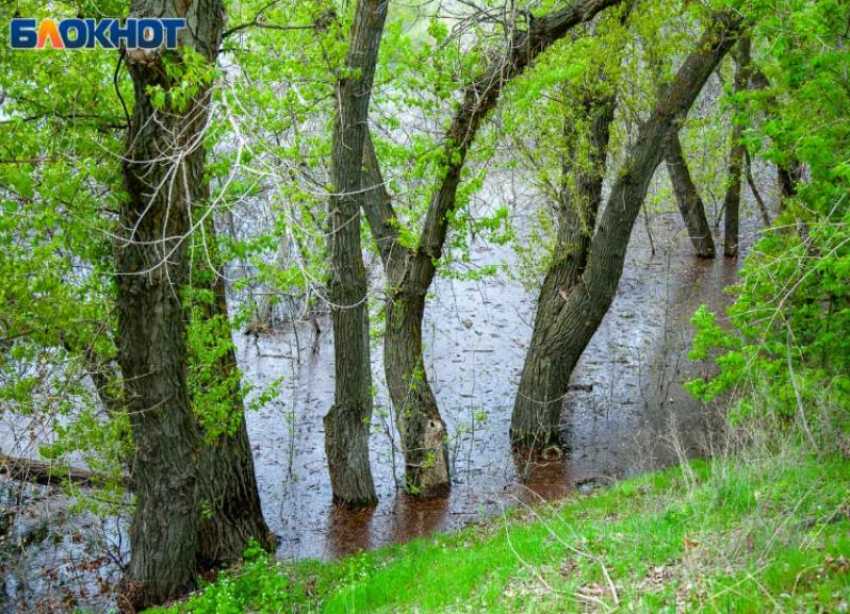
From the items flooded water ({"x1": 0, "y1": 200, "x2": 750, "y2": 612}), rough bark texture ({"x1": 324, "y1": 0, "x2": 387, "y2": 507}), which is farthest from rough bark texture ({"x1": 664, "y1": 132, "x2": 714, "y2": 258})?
rough bark texture ({"x1": 324, "y1": 0, "x2": 387, "y2": 507})

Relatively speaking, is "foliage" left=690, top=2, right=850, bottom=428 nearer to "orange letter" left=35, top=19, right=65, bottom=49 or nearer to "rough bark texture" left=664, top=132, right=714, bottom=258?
"orange letter" left=35, top=19, right=65, bottom=49

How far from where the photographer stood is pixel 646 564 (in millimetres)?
6121

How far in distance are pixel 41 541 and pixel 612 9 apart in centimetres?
1134

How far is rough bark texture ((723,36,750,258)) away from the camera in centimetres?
1545

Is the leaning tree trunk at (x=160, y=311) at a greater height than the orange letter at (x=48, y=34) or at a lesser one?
lesser

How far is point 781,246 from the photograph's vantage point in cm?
955

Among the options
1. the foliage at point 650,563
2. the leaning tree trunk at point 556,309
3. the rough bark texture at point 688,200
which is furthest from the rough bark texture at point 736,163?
the foliage at point 650,563

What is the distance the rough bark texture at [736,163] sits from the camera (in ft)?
50.7

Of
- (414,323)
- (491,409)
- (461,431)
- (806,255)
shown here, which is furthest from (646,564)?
(491,409)

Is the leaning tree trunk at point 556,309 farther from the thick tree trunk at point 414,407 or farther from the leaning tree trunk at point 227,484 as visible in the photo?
the leaning tree trunk at point 227,484

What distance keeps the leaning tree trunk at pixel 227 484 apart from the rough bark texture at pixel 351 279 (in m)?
1.42

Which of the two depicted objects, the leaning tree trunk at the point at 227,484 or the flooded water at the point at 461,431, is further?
the flooded water at the point at 461,431

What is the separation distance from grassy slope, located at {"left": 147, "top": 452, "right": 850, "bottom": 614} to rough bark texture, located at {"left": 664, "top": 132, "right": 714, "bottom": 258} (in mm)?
11437

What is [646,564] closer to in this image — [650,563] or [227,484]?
[650,563]
